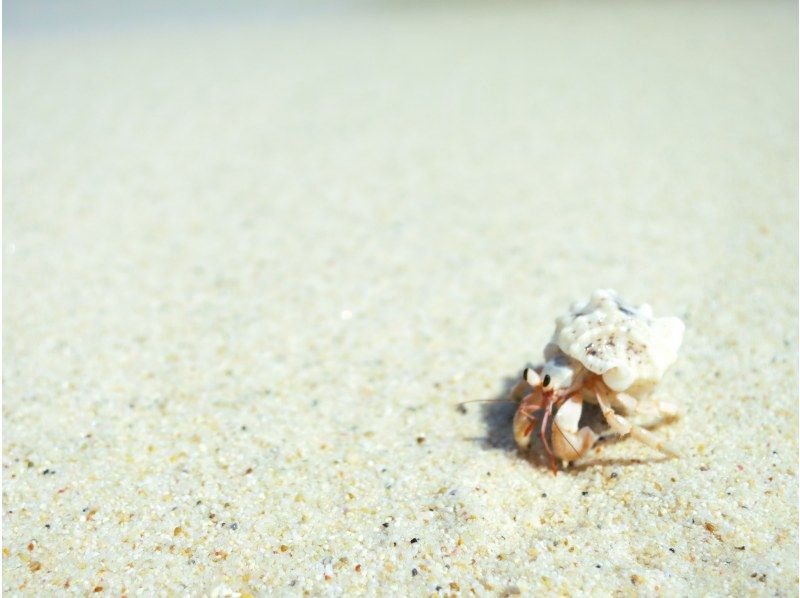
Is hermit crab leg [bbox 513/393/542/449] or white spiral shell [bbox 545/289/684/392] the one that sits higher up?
white spiral shell [bbox 545/289/684/392]

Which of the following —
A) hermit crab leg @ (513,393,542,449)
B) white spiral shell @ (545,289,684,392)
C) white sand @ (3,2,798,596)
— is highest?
white spiral shell @ (545,289,684,392)

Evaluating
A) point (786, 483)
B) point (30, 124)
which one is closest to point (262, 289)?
point (786, 483)

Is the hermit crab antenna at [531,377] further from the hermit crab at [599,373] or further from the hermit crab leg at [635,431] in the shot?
the hermit crab leg at [635,431]

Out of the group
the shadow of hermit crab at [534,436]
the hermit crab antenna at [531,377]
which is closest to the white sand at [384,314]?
the shadow of hermit crab at [534,436]

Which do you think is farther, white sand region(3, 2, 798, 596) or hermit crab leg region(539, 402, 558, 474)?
hermit crab leg region(539, 402, 558, 474)

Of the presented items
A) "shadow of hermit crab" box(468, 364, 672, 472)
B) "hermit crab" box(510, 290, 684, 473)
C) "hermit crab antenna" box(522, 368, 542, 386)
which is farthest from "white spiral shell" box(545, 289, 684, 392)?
"shadow of hermit crab" box(468, 364, 672, 472)

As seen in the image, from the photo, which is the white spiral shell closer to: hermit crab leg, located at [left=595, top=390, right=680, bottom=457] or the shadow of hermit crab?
hermit crab leg, located at [left=595, top=390, right=680, bottom=457]
